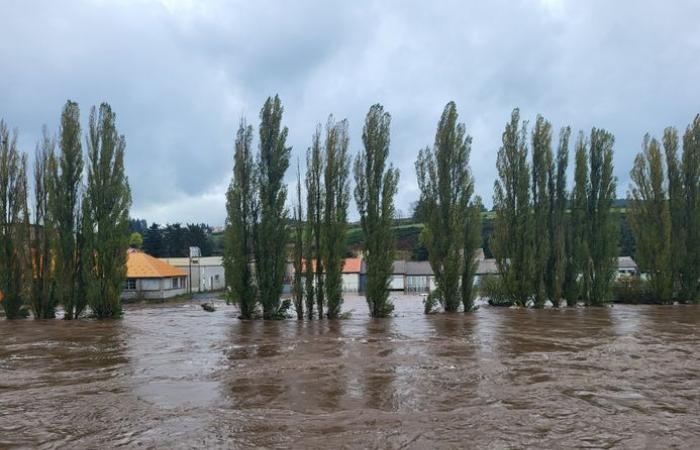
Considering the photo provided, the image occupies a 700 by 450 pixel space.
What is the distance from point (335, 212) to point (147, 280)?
29982mm

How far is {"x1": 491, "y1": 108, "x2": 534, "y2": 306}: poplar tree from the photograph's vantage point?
26.0 meters

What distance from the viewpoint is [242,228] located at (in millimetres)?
20047

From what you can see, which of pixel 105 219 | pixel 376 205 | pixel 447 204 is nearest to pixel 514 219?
pixel 447 204

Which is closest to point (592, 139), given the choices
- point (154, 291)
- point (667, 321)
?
point (667, 321)

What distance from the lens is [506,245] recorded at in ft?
86.3

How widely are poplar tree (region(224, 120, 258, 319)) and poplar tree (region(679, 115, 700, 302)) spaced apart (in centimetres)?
2351

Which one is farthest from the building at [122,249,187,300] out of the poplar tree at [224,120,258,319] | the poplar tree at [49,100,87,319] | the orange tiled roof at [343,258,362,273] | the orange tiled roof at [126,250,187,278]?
the poplar tree at [224,120,258,319]

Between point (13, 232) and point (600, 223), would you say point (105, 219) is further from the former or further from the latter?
point (600, 223)

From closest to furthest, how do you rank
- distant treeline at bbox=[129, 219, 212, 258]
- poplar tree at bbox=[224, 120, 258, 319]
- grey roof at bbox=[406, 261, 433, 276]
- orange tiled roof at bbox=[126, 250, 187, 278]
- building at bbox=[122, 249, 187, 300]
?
poplar tree at bbox=[224, 120, 258, 319] → building at bbox=[122, 249, 187, 300] → orange tiled roof at bbox=[126, 250, 187, 278] → grey roof at bbox=[406, 261, 433, 276] → distant treeline at bbox=[129, 219, 212, 258]

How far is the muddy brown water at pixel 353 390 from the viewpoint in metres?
5.64

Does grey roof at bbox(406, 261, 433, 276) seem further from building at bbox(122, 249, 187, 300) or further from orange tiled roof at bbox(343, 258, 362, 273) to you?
building at bbox(122, 249, 187, 300)

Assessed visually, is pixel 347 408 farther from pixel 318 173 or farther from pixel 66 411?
pixel 318 173

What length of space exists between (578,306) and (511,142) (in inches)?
350

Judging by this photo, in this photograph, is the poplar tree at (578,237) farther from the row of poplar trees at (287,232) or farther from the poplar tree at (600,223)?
the row of poplar trees at (287,232)
